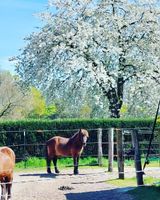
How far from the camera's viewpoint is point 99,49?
26000 millimetres

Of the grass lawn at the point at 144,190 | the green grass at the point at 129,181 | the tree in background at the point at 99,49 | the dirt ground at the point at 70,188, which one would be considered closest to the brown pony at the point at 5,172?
the dirt ground at the point at 70,188

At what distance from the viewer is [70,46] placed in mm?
25547

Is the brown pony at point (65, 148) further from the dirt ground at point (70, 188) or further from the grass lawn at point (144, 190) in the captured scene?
the grass lawn at point (144, 190)

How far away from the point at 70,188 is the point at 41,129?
9293 mm

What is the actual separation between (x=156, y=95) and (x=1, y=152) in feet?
59.7

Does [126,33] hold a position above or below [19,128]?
above

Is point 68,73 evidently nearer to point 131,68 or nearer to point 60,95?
point 60,95

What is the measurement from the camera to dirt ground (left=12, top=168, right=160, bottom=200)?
10.4 metres

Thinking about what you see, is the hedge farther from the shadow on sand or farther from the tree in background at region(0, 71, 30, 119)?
the tree in background at region(0, 71, 30, 119)

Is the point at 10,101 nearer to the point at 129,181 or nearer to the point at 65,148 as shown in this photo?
the point at 65,148

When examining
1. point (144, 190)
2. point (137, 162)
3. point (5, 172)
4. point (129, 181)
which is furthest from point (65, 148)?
point (5, 172)

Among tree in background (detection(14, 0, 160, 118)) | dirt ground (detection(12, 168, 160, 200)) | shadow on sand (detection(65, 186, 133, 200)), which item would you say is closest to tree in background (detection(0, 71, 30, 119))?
tree in background (detection(14, 0, 160, 118))

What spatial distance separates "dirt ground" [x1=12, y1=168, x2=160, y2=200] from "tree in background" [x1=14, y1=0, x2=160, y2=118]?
11625 millimetres

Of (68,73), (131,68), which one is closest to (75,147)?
(68,73)
